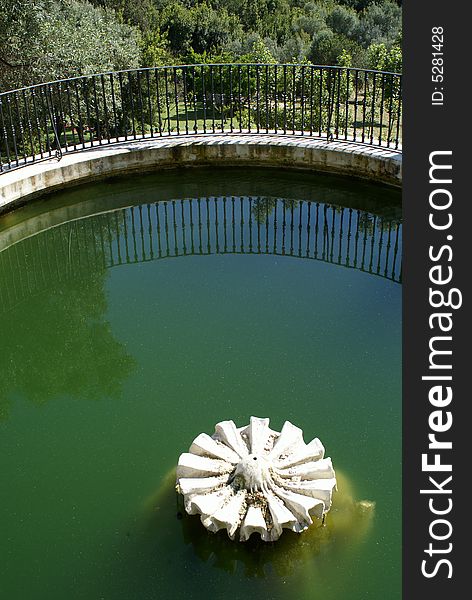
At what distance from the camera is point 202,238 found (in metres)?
7.08

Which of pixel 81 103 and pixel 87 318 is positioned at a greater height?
pixel 81 103

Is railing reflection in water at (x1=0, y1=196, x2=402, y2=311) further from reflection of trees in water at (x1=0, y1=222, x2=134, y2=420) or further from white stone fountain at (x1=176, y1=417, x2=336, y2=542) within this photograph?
white stone fountain at (x1=176, y1=417, x2=336, y2=542)

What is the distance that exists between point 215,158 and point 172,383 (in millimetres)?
3929

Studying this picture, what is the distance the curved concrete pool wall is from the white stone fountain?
4.47 m

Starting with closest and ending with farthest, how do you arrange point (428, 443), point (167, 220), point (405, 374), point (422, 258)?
point (428, 443), point (405, 374), point (422, 258), point (167, 220)

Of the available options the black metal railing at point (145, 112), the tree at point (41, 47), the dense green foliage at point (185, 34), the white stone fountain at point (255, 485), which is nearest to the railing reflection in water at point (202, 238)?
the black metal railing at point (145, 112)

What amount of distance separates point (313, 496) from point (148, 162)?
17.6 ft

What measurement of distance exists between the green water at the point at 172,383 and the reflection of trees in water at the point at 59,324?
0.05 feet

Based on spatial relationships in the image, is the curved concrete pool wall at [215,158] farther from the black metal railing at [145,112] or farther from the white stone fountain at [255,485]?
the white stone fountain at [255,485]

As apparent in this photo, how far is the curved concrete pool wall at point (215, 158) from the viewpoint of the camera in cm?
778

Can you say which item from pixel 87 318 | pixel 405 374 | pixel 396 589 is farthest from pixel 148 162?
pixel 396 589

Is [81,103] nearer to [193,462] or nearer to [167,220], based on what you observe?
[167,220]

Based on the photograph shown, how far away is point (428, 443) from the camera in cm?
350

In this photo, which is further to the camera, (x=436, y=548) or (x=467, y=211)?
(x=467, y=211)
